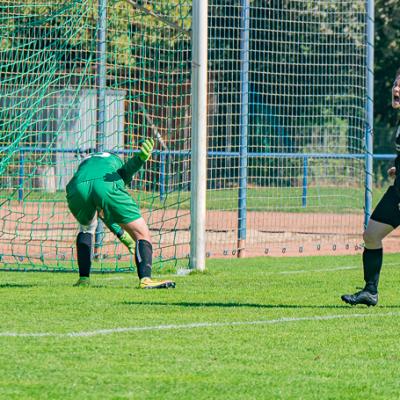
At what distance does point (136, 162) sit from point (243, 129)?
598 centimetres

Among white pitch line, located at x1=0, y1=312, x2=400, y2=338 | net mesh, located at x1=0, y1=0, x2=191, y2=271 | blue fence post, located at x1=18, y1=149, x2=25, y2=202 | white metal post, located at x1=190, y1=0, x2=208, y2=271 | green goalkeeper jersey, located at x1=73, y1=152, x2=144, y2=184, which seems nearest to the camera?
white pitch line, located at x1=0, y1=312, x2=400, y2=338

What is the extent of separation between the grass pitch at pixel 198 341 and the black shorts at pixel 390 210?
78 centimetres

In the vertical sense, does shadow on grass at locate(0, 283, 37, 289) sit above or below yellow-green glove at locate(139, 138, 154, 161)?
below

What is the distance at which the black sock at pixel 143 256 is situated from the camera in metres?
12.0

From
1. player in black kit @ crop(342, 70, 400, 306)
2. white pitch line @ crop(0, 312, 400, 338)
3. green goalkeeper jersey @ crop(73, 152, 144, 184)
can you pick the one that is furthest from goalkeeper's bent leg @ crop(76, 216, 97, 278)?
white pitch line @ crop(0, 312, 400, 338)

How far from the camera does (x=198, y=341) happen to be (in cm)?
843

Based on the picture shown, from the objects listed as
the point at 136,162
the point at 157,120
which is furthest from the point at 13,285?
the point at 157,120

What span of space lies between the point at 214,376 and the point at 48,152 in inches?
390

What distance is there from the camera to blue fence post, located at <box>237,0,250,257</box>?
17.8 meters

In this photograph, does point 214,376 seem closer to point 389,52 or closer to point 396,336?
point 396,336

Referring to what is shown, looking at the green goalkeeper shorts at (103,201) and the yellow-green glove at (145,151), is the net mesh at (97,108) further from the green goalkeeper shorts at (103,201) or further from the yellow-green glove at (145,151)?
the yellow-green glove at (145,151)

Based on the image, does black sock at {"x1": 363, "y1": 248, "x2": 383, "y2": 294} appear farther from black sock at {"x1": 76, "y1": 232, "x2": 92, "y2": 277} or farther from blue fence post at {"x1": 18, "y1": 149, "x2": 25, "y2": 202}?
blue fence post at {"x1": 18, "y1": 149, "x2": 25, "y2": 202}

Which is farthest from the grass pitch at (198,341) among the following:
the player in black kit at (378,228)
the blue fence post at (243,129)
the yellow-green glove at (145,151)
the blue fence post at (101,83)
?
the blue fence post at (243,129)

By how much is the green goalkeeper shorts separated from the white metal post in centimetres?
218
